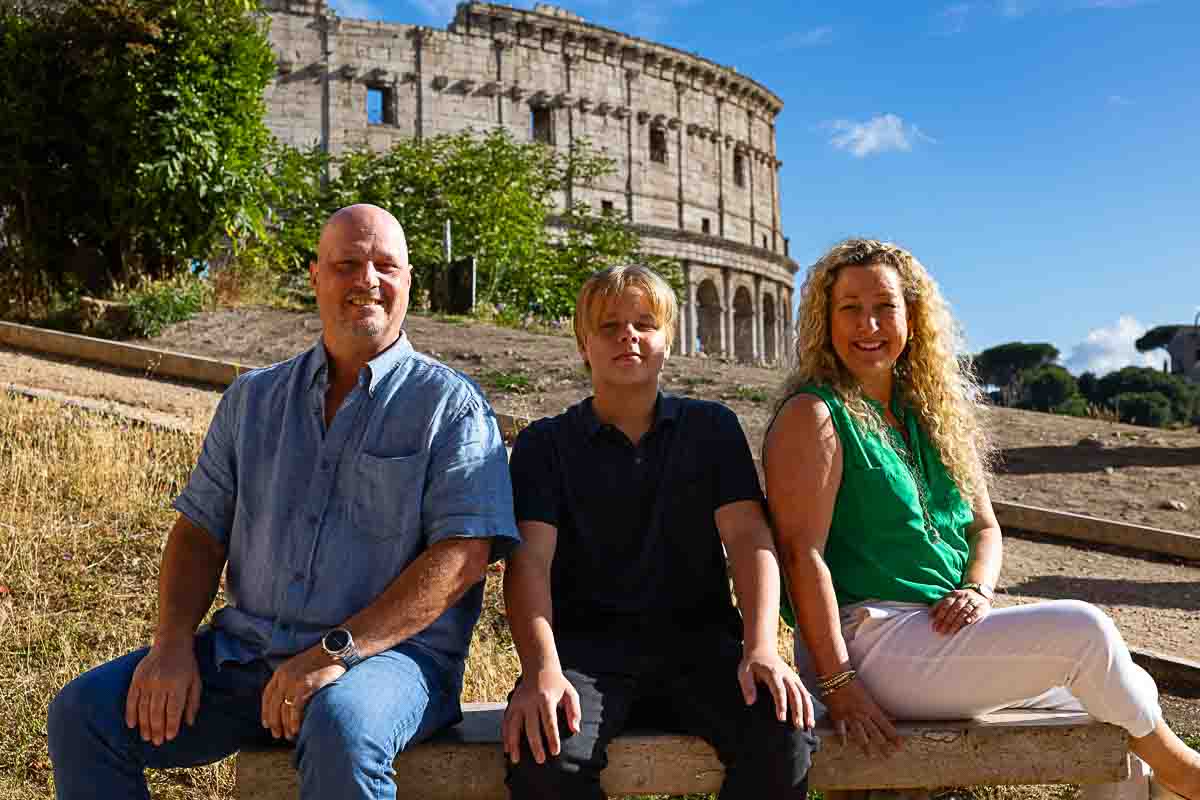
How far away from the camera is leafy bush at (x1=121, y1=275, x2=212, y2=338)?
12.5 meters

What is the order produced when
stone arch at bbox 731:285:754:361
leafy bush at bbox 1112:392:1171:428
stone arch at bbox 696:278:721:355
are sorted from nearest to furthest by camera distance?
stone arch at bbox 696:278:721:355, stone arch at bbox 731:285:754:361, leafy bush at bbox 1112:392:1171:428

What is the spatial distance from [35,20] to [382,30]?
2214 centimetres

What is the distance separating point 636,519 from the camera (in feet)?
9.84

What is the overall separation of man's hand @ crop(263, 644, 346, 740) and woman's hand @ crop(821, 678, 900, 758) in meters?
1.30

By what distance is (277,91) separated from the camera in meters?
34.3

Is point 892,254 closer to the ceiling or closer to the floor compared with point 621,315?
closer to the ceiling

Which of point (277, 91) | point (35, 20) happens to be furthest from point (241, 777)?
point (277, 91)

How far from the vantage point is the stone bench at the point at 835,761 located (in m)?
2.68

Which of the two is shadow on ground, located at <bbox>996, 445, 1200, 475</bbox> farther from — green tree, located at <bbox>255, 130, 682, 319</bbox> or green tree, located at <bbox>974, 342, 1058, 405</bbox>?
green tree, located at <bbox>974, 342, 1058, 405</bbox>

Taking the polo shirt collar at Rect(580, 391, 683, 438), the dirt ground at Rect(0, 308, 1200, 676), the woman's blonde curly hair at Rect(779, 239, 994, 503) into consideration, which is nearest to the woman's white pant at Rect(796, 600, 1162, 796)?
the woman's blonde curly hair at Rect(779, 239, 994, 503)

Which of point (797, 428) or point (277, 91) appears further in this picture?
point (277, 91)

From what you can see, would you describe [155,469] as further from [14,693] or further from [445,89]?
[445,89]

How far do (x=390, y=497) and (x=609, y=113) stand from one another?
3934cm

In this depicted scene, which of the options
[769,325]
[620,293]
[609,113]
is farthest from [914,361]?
[769,325]
